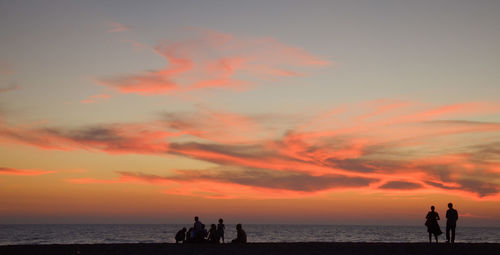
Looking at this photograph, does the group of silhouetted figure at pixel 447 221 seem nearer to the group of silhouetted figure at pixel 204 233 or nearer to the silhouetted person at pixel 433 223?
the silhouetted person at pixel 433 223

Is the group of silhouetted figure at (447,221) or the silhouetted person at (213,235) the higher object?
the group of silhouetted figure at (447,221)

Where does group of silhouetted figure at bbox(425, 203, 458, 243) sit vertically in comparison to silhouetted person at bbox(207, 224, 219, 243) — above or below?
above

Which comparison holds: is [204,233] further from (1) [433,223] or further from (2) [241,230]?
(1) [433,223]

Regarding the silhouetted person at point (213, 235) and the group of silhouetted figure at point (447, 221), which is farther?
the silhouetted person at point (213, 235)

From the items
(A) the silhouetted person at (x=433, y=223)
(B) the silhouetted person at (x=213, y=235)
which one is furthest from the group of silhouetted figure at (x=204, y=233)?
(A) the silhouetted person at (x=433, y=223)

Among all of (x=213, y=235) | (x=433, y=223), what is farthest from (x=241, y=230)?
(x=433, y=223)

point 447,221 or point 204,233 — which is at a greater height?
point 447,221

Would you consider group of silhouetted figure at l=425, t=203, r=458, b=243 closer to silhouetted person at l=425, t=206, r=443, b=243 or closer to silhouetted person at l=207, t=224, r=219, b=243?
silhouetted person at l=425, t=206, r=443, b=243

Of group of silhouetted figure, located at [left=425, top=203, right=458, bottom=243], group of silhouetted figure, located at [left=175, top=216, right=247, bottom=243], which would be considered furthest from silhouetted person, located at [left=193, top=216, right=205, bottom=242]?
group of silhouetted figure, located at [left=425, top=203, right=458, bottom=243]
